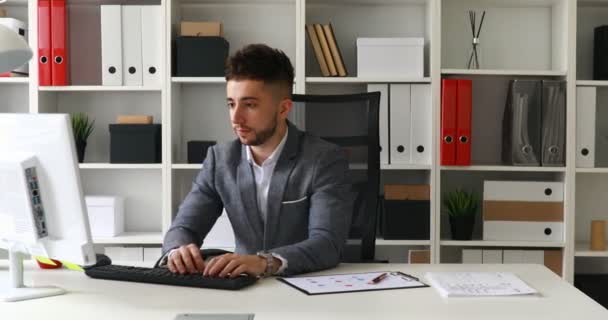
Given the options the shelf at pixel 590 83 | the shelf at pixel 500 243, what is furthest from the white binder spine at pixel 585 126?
the shelf at pixel 500 243

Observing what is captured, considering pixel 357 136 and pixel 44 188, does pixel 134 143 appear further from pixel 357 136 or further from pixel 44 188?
pixel 44 188

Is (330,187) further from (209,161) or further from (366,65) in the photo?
(366,65)

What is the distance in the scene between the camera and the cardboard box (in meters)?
3.42

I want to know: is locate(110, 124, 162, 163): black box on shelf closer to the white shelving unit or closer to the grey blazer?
the white shelving unit

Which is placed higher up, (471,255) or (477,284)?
(477,284)

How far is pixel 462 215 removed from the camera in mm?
3424

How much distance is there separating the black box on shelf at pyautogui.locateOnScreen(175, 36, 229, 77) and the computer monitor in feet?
5.98

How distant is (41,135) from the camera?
1.56 meters

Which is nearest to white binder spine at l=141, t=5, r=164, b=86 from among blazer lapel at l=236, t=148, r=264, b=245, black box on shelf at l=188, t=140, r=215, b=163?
black box on shelf at l=188, t=140, r=215, b=163

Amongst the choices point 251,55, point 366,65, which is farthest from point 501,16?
point 251,55

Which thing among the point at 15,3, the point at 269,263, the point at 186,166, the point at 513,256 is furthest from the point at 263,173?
the point at 15,3

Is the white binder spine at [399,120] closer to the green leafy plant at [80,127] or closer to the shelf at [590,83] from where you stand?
the shelf at [590,83]

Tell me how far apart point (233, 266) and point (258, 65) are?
0.69m

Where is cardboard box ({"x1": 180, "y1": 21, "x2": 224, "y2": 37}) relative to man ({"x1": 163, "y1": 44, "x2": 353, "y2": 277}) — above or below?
above
